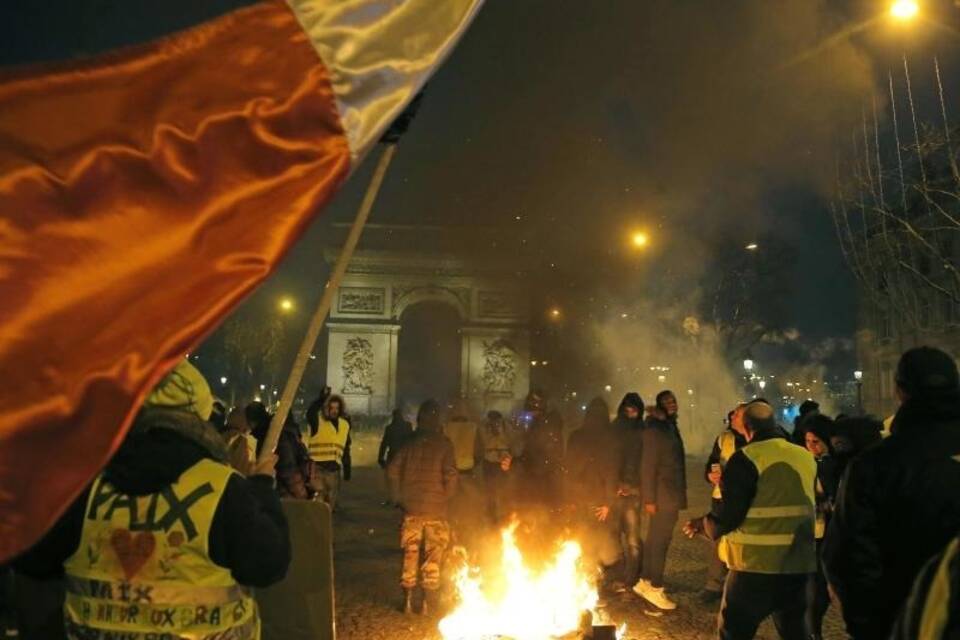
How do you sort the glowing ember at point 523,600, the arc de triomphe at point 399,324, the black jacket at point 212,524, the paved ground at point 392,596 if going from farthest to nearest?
the arc de triomphe at point 399,324 → the paved ground at point 392,596 → the glowing ember at point 523,600 → the black jacket at point 212,524

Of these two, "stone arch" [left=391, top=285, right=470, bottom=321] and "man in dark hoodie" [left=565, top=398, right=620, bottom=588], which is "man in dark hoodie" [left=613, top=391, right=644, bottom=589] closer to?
"man in dark hoodie" [left=565, top=398, right=620, bottom=588]

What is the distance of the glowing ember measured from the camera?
19.5ft

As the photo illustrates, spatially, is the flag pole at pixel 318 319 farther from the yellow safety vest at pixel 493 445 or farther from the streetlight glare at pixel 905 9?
the yellow safety vest at pixel 493 445

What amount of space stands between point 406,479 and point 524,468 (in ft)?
4.88

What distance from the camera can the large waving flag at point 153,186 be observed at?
2.19m

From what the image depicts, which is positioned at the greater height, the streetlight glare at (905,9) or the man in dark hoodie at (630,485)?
the streetlight glare at (905,9)

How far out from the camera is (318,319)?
2729 millimetres

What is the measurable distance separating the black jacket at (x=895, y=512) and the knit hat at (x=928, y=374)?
0.05 m

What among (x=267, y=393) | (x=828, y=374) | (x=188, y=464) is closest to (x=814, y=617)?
(x=188, y=464)

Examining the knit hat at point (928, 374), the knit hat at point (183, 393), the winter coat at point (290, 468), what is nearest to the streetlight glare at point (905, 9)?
the knit hat at point (928, 374)

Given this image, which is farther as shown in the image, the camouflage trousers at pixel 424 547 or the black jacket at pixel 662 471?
the black jacket at pixel 662 471

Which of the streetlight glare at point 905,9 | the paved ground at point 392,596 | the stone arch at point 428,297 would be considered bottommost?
the paved ground at point 392,596

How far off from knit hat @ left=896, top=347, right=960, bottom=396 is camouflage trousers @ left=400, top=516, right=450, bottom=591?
4.73 m

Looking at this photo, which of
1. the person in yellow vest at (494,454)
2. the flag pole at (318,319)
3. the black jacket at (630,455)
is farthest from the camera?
the person in yellow vest at (494,454)
